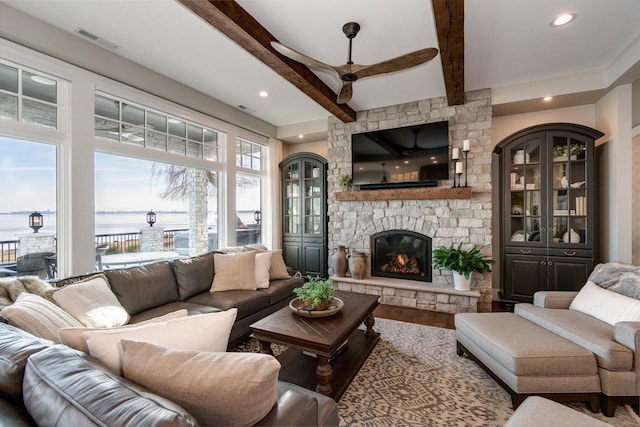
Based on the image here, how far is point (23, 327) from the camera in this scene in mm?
1292

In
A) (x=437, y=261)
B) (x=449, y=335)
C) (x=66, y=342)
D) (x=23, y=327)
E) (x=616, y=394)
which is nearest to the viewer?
(x=66, y=342)

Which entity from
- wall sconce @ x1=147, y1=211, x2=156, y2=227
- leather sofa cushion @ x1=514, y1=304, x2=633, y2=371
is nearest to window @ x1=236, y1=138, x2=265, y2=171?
wall sconce @ x1=147, y1=211, x2=156, y2=227

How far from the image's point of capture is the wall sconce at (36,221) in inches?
103

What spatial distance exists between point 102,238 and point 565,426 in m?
3.98

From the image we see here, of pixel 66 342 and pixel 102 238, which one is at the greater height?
pixel 102 238

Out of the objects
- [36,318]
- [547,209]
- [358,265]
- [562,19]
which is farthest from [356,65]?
[547,209]

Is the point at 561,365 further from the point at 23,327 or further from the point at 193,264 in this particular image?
the point at 193,264

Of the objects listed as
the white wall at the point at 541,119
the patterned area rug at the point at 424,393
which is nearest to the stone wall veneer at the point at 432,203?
the white wall at the point at 541,119

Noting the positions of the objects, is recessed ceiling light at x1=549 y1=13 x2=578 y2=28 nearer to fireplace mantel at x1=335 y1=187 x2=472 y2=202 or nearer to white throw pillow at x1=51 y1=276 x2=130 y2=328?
fireplace mantel at x1=335 y1=187 x2=472 y2=202

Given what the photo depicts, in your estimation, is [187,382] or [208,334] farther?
[208,334]

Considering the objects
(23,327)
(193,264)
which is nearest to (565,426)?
(23,327)

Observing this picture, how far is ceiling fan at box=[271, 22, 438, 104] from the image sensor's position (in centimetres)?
218

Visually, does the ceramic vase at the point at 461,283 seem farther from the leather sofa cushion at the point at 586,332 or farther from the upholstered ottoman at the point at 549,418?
the upholstered ottoman at the point at 549,418

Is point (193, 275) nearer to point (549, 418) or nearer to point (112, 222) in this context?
point (112, 222)
